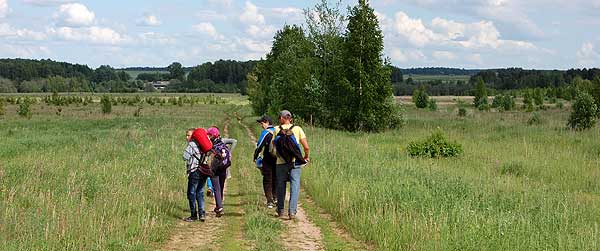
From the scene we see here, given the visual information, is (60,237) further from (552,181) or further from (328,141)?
(328,141)

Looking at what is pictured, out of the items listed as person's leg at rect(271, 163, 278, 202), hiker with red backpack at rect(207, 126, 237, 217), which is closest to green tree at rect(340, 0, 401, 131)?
person's leg at rect(271, 163, 278, 202)

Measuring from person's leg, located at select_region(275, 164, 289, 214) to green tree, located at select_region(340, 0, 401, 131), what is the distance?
21.7 meters

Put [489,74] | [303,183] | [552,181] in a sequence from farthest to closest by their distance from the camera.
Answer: [489,74] < [552,181] < [303,183]

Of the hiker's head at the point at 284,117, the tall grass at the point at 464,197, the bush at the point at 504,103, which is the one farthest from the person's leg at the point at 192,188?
the bush at the point at 504,103

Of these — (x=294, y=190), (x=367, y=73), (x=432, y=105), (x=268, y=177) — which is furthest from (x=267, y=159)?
(x=432, y=105)

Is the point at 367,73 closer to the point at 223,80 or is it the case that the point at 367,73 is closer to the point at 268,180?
the point at 268,180

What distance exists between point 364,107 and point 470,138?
6574 mm

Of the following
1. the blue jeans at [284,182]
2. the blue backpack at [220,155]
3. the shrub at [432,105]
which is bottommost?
the shrub at [432,105]

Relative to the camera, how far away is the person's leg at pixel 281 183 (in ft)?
36.7

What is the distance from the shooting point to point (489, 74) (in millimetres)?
181250

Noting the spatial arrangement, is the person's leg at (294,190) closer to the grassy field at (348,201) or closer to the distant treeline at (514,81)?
the grassy field at (348,201)

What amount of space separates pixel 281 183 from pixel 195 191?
5.28ft

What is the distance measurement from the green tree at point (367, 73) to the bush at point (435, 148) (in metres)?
11.2

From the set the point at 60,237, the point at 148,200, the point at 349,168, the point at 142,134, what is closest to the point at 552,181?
the point at 349,168
